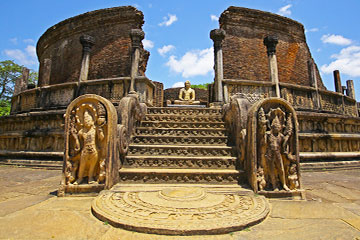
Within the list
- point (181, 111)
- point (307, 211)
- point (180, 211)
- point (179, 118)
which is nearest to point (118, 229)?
point (180, 211)

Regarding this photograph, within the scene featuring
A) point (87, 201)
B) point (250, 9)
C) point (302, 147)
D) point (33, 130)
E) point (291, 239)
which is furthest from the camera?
point (250, 9)

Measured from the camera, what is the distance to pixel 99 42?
43.2ft

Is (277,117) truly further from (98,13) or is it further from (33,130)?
(98,13)

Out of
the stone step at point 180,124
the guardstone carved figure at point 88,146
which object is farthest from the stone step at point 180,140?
the guardstone carved figure at point 88,146

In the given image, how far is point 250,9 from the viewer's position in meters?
12.4

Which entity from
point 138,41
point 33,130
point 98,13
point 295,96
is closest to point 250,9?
point 295,96

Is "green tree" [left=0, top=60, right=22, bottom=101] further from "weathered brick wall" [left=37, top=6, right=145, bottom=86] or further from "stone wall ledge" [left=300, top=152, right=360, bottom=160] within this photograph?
"stone wall ledge" [left=300, top=152, right=360, bottom=160]

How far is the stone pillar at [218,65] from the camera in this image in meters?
6.96

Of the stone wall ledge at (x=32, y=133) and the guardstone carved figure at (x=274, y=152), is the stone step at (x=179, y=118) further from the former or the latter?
the stone wall ledge at (x=32, y=133)

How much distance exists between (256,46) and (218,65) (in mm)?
7132

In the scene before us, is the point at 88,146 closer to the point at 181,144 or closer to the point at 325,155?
the point at 181,144

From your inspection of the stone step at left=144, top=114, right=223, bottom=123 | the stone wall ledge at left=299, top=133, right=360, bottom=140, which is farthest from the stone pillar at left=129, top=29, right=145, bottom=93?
the stone wall ledge at left=299, top=133, right=360, bottom=140

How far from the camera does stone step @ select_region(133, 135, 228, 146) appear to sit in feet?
13.4

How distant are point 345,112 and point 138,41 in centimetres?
940
